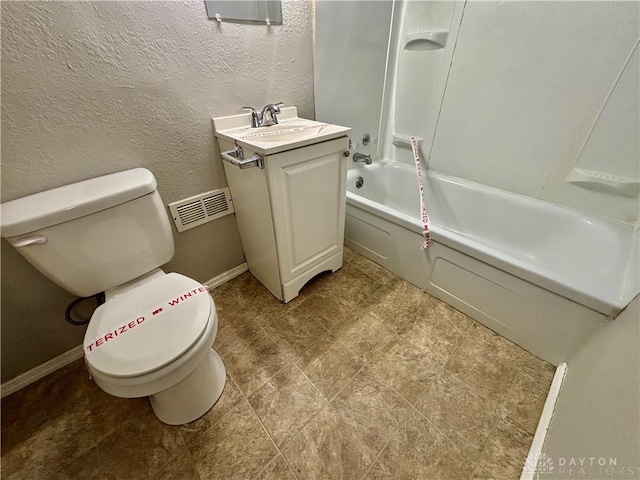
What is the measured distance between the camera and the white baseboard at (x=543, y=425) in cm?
85

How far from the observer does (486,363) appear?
116cm

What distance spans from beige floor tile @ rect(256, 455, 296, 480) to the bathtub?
1.10 m

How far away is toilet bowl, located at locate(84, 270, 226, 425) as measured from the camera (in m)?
0.74

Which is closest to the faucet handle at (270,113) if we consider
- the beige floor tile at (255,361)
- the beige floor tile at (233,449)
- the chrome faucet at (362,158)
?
the chrome faucet at (362,158)

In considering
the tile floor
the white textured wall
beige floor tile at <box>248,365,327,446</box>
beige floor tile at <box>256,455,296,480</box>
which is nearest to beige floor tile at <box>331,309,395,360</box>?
the tile floor

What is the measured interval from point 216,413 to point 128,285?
0.63 m

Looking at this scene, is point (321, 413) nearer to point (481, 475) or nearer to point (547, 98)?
point (481, 475)

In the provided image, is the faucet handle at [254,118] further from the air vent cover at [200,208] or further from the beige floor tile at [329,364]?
the beige floor tile at [329,364]

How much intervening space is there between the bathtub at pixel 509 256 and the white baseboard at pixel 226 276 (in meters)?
0.76

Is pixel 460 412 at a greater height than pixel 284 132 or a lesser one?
lesser

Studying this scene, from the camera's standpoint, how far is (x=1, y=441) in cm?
95

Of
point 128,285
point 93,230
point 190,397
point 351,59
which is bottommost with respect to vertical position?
point 190,397

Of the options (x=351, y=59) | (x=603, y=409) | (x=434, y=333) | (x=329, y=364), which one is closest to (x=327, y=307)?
(x=329, y=364)

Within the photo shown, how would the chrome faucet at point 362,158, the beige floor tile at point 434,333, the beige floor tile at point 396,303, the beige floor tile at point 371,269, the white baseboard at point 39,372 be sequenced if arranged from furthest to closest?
the chrome faucet at point 362,158, the beige floor tile at point 371,269, the beige floor tile at point 396,303, the beige floor tile at point 434,333, the white baseboard at point 39,372
